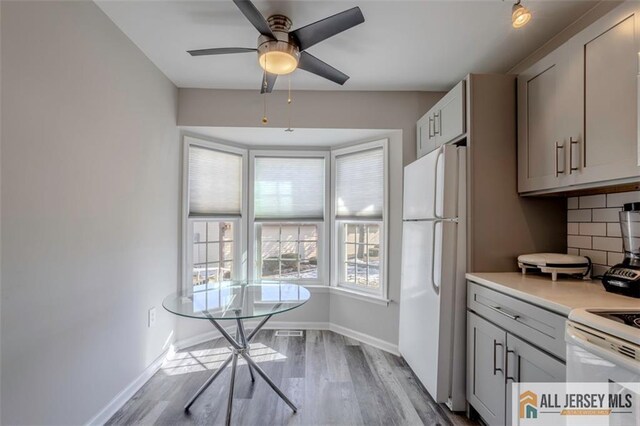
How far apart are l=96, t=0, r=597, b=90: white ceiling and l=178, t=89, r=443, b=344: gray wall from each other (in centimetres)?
20

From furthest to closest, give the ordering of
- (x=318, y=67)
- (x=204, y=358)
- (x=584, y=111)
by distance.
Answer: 1. (x=204, y=358)
2. (x=318, y=67)
3. (x=584, y=111)

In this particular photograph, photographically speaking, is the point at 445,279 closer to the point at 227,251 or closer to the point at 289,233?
the point at 289,233

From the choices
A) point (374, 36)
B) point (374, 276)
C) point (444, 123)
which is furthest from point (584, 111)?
point (374, 276)

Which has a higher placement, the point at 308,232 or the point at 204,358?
the point at 308,232

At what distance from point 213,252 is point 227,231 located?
28cm

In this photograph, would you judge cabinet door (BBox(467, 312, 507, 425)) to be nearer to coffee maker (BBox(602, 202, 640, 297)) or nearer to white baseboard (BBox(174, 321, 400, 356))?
coffee maker (BBox(602, 202, 640, 297))

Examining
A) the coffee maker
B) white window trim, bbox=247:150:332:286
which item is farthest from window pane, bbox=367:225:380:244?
the coffee maker

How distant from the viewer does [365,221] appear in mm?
3230

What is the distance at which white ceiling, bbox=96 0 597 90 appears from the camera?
1.78 m

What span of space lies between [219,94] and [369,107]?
1.47m

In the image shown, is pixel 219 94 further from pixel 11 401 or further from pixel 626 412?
pixel 626 412

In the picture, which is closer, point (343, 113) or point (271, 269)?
point (343, 113)

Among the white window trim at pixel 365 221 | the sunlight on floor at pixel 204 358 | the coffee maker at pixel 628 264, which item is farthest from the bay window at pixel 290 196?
the coffee maker at pixel 628 264

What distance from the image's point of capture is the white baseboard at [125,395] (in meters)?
1.86
